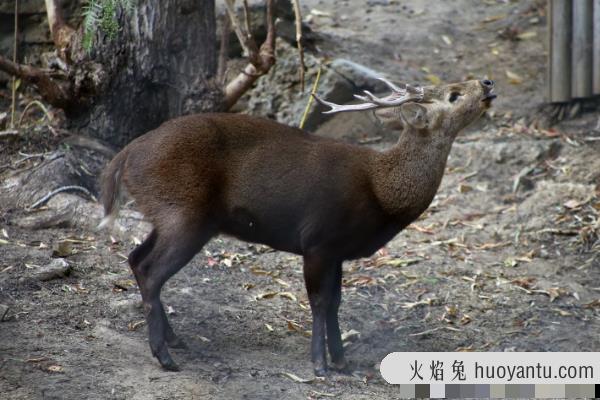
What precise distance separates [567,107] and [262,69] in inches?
135

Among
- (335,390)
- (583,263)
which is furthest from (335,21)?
(335,390)

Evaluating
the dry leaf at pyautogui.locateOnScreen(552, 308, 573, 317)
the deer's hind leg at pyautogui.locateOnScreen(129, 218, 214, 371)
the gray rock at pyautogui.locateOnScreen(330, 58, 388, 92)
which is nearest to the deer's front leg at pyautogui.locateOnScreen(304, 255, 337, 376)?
the deer's hind leg at pyautogui.locateOnScreen(129, 218, 214, 371)

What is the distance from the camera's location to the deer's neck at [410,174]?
5859mm

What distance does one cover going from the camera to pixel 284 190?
19.1 feet

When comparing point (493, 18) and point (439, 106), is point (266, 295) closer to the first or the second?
point (439, 106)

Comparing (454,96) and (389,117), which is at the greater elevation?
(454,96)

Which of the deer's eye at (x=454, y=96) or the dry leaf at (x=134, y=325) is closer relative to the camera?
the dry leaf at (x=134, y=325)

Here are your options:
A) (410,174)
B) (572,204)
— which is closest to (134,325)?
(410,174)

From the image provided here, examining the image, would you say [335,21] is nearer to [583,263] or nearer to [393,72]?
[393,72]

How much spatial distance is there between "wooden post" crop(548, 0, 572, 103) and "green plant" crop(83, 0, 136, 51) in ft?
14.3

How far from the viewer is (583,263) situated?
296 inches

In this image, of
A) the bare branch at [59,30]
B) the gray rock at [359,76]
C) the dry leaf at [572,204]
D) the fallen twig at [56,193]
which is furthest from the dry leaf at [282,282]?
the gray rock at [359,76]

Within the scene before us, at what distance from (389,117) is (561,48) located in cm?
398

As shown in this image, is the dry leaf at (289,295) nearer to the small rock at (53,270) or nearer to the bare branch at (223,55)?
the small rock at (53,270)
